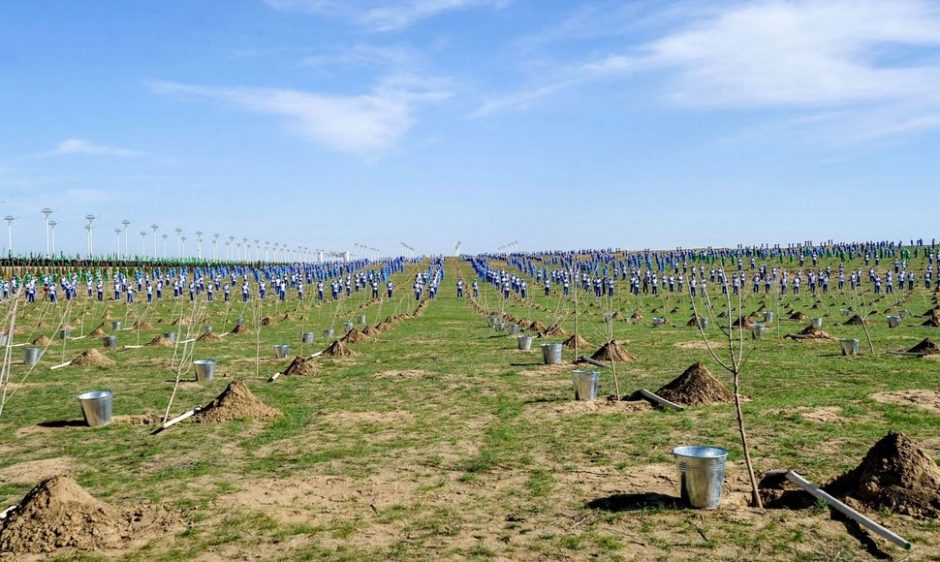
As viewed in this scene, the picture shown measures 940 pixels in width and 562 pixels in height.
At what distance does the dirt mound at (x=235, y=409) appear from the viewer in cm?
1273

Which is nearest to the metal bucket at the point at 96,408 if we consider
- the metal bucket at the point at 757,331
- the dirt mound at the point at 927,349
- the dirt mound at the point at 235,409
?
the dirt mound at the point at 235,409

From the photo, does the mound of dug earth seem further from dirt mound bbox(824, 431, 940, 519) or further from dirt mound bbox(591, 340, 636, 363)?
dirt mound bbox(591, 340, 636, 363)

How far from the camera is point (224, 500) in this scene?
8289 mm

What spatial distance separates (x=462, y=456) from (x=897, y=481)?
5165 mm

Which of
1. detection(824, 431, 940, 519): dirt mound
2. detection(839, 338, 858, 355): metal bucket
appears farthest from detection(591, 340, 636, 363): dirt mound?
detection(824, 431, 940, 519): dirt mound

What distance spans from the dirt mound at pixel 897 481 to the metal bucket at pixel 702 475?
53.2 inches

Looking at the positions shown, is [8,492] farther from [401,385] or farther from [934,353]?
[934,353]

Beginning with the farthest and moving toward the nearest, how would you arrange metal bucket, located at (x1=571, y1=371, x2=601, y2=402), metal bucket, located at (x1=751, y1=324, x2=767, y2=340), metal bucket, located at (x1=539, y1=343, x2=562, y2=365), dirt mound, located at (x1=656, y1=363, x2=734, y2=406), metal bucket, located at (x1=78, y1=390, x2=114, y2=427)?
metal bucket, located at (x1=751, y1=324, x2=767, y2=340)
metal bucket, located at (x1=539, y1=343, x2=562, y2=365)
metal bucket, located at (x1=571, y1=371, x2=601, y2=402)
dirt mound, located at (x1=656, y1=363, x2=734, y2=406)
metal bucket, located at (x1=78, y1=390, x2=114, y2=427)

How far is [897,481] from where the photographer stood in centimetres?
727

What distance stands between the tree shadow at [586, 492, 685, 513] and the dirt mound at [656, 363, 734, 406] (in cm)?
542

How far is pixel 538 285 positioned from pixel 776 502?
7285cm

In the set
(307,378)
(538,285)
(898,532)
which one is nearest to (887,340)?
(307,378)

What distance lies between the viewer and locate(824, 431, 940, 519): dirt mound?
710cm

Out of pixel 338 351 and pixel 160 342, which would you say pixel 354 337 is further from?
pixel 160 342
